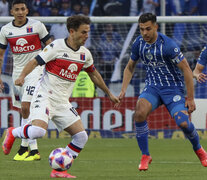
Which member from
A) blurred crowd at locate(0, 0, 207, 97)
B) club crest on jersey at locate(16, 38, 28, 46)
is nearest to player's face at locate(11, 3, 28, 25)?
club crest on jersey at locate(16, 38, 28, 46)

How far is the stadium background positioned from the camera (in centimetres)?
1426

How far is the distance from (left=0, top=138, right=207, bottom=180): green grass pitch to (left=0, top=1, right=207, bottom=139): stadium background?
1.66ft

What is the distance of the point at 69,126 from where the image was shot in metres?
8.32

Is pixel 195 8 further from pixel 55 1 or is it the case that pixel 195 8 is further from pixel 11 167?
pixel 11 167

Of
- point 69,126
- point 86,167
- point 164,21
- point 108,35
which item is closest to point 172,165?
point 86,167

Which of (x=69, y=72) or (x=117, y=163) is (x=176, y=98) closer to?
(x=69, y=72)

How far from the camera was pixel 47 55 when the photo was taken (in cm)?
828

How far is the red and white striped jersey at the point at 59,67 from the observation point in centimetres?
833

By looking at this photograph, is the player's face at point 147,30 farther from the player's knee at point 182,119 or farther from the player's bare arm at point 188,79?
the player's knee at point 182,119

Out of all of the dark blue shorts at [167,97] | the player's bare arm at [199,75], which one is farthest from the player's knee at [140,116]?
the player's bare arm at [199,75]

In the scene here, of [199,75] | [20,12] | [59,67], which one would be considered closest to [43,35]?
[20,12]

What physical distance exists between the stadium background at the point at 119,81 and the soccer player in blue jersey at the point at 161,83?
5.36m

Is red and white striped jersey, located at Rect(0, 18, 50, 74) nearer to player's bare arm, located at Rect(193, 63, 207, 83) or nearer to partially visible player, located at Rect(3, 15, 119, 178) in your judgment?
partially visible player, located at Rect(3, 15, 119, 178)

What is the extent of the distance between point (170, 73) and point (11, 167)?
2495 mm
